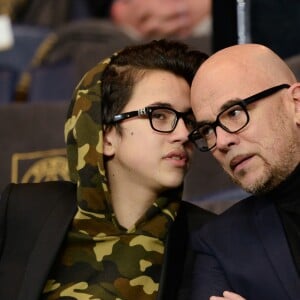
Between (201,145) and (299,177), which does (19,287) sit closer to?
(201,145)

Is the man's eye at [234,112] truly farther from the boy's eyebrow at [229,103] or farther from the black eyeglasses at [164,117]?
the black eyeglasses at [164,117]

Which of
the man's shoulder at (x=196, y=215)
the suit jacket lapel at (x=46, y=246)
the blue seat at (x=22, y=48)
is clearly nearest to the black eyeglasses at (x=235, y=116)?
the man's shoulder at (x=196, y=215)

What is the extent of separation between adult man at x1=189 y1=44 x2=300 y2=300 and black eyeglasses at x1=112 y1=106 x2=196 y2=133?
0.22 feet

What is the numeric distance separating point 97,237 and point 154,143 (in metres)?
0.20

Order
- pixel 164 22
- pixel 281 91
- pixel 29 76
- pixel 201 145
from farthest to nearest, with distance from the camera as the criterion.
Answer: pixel 164 22 → pixel 29 76 → pixel 201 145 → pixel 281 91

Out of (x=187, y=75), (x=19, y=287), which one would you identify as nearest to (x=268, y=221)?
(x=187, y=75)

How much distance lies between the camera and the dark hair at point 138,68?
1.75 metres

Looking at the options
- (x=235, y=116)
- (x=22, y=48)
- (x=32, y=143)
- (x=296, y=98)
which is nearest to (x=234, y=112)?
(x=235, y=116)

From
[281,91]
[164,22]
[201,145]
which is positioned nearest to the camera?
[281,91]

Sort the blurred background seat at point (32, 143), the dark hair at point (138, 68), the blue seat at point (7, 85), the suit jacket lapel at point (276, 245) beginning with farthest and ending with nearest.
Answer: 1. the blue seat at point (7, 85)
2. the blurred background seat at point (32, 143)
3. the dark hair at point (138, 68)
4. the suit jacket lapel at point (276, 245)

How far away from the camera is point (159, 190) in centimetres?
173

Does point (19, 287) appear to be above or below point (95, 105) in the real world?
below

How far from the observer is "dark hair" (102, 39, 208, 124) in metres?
1.75

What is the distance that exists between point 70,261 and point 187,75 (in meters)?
0.41
